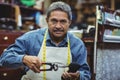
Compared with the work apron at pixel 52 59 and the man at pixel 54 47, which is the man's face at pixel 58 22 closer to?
the man at pixel 54 47

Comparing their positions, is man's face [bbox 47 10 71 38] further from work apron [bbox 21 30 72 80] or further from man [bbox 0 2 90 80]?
work apron [bbox 21 30 72 80]

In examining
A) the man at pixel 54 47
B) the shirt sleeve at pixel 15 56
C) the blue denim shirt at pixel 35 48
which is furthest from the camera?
the man at pixel 54 47

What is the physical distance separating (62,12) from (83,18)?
198 inches

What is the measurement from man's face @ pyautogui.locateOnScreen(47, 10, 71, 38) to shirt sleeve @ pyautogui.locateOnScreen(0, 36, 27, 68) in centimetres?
24

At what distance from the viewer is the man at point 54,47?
232cm

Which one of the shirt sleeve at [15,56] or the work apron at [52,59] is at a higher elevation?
the shirt sleeve at [15,56]

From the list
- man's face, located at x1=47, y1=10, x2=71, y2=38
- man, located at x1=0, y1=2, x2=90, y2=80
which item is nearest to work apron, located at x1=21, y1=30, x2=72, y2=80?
man, located at x1=0, y1=2, x2=90, y2=80

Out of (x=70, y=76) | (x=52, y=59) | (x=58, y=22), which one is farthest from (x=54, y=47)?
(x=70, y=76)

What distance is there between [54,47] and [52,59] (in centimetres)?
10

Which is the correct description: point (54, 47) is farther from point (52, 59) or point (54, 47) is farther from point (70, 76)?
point (70, 76)

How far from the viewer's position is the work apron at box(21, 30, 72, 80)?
2.40 meters

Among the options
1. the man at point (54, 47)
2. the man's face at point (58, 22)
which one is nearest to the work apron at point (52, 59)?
the man at point (54, 47)

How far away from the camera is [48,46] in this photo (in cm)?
246

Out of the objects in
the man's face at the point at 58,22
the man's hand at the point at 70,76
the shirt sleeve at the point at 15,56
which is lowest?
the man's hand at the point at 70,76
